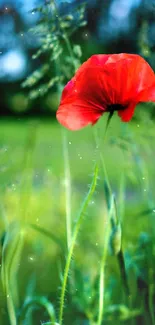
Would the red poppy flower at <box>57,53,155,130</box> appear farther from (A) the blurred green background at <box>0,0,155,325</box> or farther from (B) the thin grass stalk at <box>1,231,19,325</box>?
(B) the thin grass stalk at <box>1,231,19,325</box>

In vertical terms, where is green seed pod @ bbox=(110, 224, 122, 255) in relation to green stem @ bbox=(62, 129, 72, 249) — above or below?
below

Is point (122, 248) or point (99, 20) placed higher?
point (99, 20)

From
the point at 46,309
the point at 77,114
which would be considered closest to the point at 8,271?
the point at 46,309

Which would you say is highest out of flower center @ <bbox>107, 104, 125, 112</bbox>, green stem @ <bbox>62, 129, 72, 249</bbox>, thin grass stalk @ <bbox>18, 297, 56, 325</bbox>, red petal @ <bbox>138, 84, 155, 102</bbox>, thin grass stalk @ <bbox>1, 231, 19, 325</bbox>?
red petal @ <bbox>138, 84, 155, 102</bbox>

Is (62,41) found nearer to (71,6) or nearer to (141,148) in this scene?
(71,6)

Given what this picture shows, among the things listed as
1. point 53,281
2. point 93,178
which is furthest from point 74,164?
point 53,281

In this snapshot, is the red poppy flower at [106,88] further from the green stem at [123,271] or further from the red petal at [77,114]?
the green stem at [123,271]

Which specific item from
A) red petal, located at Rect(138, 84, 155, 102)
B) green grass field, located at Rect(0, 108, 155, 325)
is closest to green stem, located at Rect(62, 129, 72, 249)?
green grass field, located at Rect(0, 108, 155, 325)
